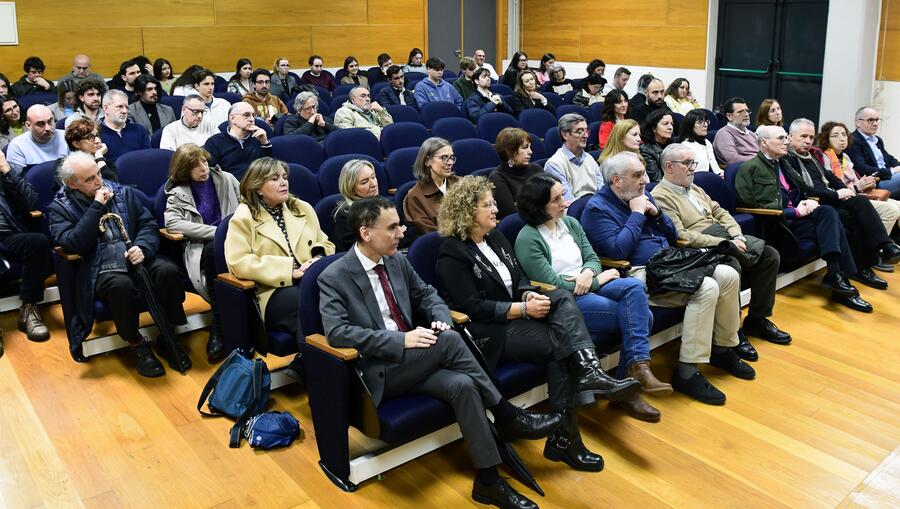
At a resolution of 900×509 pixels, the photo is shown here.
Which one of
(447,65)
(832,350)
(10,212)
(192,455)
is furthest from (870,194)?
(447,65)

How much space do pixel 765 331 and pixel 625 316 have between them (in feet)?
4.17

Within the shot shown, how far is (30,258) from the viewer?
13.4ft

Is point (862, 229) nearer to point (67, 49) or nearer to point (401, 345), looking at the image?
point (401, 345)

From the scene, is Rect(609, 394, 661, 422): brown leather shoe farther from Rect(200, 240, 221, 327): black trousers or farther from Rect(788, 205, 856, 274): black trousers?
Rect(788, 205, 856, 274): black trousers

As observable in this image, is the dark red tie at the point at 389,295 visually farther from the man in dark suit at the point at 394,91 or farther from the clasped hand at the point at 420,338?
the man in dark suit at the point at 394,91

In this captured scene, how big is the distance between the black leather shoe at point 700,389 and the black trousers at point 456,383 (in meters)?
1.19

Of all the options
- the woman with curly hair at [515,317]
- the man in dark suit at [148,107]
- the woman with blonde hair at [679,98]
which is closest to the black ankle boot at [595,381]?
the woman with curly hair at [515,317]

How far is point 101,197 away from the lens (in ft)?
11.9

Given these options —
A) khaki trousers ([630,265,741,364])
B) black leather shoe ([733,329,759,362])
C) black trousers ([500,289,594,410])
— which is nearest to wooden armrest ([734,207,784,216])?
black leather shoe ([733,329,759,362])

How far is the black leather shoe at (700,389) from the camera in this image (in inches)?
138

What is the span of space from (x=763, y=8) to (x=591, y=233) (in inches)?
301

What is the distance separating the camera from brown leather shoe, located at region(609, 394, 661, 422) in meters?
3.27

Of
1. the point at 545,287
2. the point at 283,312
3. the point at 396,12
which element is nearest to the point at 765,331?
the point at 545,287

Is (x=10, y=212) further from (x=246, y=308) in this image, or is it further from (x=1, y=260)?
(x=246, y=308)
